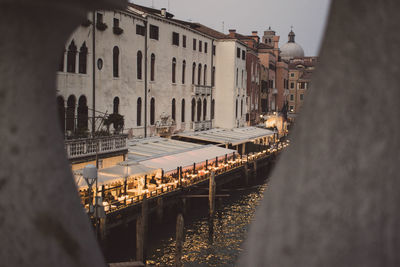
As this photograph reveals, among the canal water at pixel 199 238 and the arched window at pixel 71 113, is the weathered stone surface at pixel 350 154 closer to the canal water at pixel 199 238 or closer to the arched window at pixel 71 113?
the canal water at pixel 199 238

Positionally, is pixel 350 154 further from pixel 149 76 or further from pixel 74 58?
pixel 149 76

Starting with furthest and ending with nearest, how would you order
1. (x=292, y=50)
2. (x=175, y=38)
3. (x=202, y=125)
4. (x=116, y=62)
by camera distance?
(x=292, y=50) → (x=202, y=125) → (x=175, y=38) → (x=116, y=62)

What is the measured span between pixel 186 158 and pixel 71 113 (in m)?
5.17

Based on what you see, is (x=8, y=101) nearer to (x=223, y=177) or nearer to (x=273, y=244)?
(x=273, y=244)

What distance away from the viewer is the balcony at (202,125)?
105ft

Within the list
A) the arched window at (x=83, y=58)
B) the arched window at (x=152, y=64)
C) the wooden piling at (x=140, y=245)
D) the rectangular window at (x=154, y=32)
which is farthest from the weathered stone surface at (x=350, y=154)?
the rectangular window at (x=154, y=32)

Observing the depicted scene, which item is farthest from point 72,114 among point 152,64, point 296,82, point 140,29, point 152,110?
point 296,82

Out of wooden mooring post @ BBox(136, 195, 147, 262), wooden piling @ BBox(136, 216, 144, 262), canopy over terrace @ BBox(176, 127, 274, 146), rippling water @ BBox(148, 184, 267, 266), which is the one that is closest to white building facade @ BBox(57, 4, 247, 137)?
canopy over terrace @ BBox(176, 127, 274, 146)

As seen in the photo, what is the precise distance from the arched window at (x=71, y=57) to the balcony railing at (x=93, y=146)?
3.02 m

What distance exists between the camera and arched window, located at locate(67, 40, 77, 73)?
18.4 metres

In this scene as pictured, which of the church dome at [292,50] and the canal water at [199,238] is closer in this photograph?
the canal water at [199,238]

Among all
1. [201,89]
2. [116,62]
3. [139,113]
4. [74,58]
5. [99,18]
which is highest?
[99,18]

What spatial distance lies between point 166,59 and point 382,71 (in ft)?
88.2

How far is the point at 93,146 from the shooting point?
1694 centimetres
